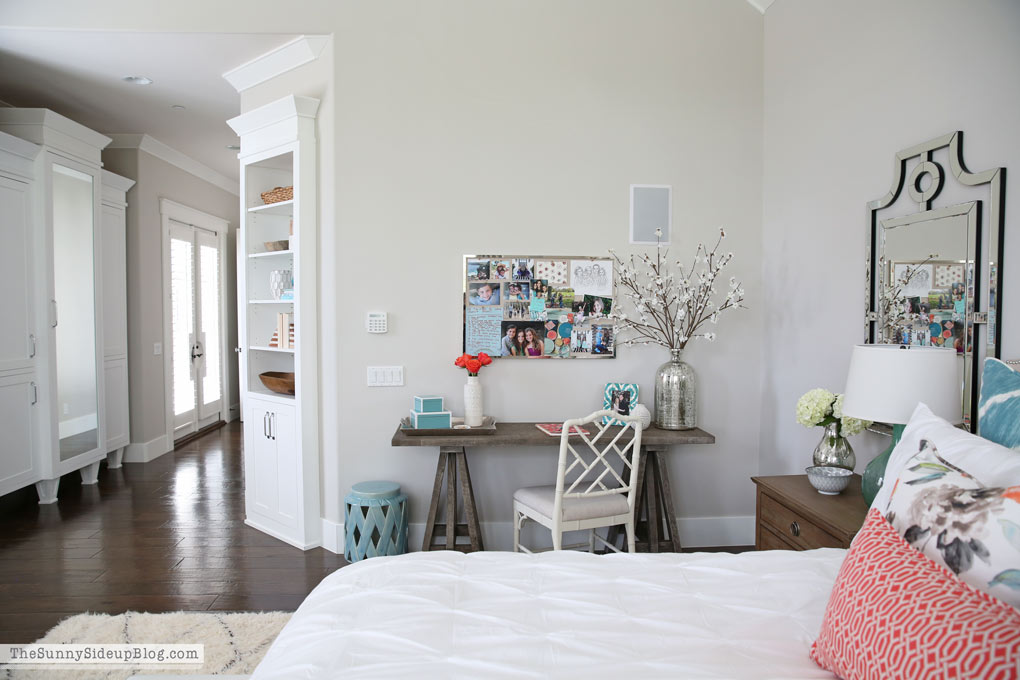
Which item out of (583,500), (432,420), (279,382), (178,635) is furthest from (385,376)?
(178,635)

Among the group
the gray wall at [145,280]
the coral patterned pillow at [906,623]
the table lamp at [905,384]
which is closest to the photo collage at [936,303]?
the table lamp at [905,384]

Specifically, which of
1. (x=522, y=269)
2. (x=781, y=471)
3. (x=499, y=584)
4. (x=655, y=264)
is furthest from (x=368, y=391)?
(x=781, y=471)

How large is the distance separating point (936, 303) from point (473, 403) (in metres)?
2.13

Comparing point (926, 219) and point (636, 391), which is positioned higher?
point (926, 219)

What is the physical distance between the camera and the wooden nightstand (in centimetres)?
211

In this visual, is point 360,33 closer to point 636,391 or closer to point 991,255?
point 636,391

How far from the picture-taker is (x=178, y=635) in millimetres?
2613

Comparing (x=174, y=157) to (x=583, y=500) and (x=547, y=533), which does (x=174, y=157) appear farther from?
(x=583, y=500)

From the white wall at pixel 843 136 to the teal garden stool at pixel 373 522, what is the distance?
212cm

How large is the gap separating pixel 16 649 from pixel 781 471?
3.63 m

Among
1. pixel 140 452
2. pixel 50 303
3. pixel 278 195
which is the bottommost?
pixel 140 452

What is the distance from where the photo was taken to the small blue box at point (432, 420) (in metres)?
3.29

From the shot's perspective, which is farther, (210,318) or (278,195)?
(210,318)

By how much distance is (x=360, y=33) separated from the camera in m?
3.45
